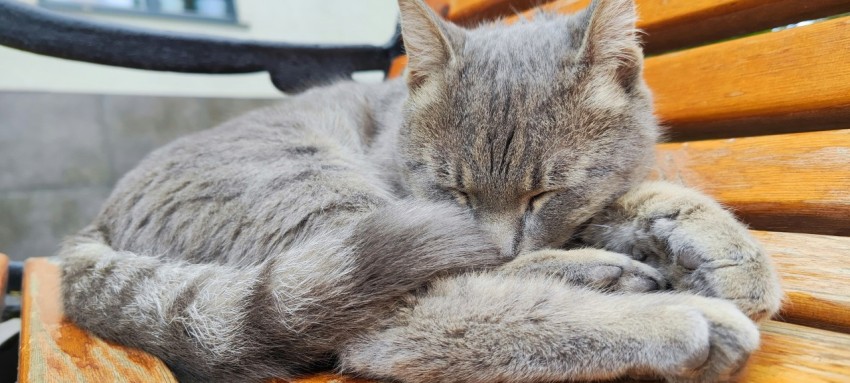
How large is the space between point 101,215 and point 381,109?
3.10 feet

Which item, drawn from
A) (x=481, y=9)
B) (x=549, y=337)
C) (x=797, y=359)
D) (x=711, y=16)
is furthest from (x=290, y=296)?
(x=481, y=9)

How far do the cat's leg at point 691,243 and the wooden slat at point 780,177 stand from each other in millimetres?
195

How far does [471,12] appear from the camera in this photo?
2361 millimetres

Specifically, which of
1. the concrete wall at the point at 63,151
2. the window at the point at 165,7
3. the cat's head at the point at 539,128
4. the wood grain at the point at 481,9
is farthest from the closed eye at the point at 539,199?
the window at the point at 165,7

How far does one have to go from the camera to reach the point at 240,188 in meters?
1.35

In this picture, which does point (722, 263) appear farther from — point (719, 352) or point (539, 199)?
point (539, 199)

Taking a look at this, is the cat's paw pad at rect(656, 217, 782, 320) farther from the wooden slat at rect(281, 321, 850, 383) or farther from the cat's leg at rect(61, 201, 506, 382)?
the cat's leg at rect(61, 201, 506, 382)

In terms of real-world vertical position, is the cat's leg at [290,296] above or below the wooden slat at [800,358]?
below

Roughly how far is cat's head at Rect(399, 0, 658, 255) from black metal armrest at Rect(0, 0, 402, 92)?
40.8 inches

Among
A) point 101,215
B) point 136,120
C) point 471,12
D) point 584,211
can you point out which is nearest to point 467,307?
point 584,211

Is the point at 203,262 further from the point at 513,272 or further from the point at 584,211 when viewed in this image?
the point at 584,211

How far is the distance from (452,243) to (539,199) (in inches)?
11.2

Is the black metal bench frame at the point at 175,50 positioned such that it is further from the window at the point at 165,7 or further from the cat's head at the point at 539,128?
the window at the point at 165,7

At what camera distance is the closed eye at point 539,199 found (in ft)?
4.06
